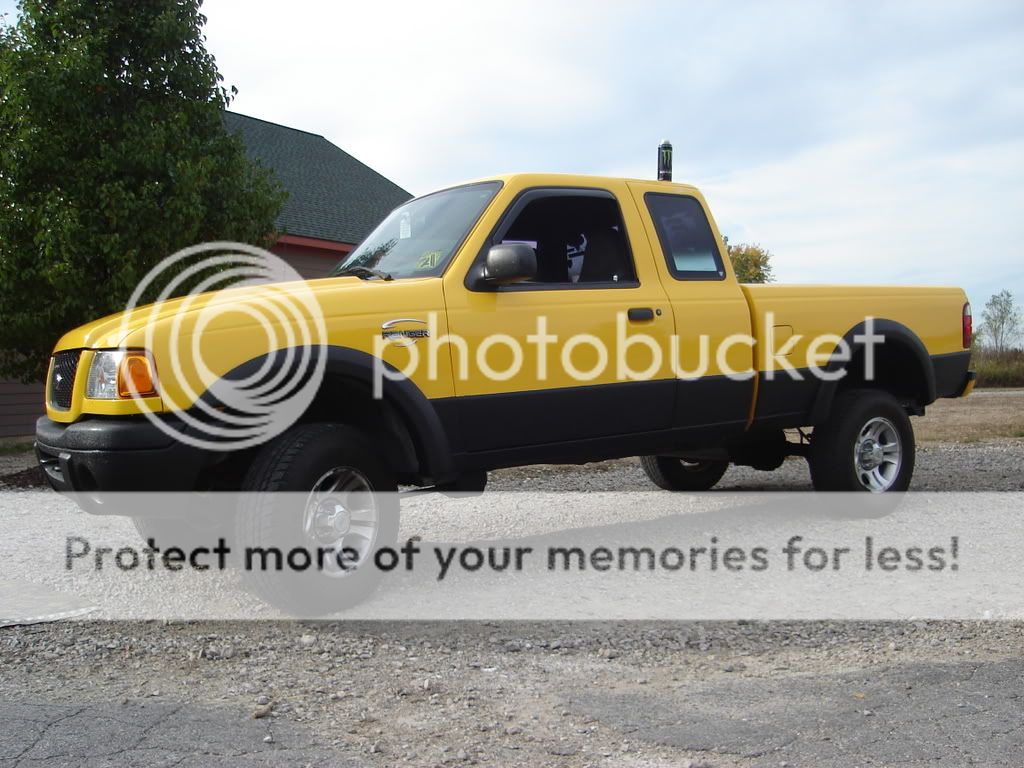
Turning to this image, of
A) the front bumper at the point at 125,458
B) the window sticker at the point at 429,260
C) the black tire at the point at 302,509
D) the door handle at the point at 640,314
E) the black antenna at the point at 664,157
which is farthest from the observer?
the black antenna at the point at 664,157

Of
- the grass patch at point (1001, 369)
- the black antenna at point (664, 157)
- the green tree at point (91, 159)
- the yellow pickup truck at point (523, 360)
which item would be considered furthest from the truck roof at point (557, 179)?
the grass patch at point (1001, 369)

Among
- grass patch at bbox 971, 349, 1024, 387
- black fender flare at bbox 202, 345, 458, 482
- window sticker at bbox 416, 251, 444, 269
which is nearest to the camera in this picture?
black fender flare at bbox 202, 345, 458, 482

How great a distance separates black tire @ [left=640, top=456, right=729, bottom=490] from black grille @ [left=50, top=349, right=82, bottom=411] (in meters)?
4.92

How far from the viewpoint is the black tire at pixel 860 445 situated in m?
6.88

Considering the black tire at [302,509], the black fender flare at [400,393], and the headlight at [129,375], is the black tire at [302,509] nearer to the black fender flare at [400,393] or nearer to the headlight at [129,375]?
the black fender flare at [400,393]

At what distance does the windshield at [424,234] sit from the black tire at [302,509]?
112cm

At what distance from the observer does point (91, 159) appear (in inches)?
399

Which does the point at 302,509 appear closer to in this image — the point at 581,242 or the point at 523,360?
the point at 523,360

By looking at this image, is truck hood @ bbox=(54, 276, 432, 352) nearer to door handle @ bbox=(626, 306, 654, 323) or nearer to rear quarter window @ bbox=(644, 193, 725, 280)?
door handle @ bbox=(626, 306, 654, 323)

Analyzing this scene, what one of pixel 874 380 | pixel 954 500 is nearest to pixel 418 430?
pixel 874 380

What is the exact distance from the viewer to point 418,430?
496 cm

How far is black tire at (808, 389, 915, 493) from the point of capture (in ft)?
22.6

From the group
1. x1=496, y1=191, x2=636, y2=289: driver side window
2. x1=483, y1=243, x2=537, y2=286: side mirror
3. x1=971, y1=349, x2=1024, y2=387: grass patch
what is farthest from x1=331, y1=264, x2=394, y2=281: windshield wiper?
x1=971, y1=349, x2=1024, y2=387: grass patch

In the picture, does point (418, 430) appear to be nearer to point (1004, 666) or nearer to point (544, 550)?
point (544, 550)
